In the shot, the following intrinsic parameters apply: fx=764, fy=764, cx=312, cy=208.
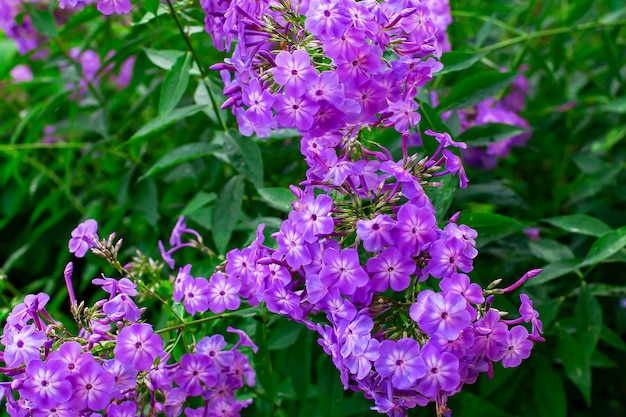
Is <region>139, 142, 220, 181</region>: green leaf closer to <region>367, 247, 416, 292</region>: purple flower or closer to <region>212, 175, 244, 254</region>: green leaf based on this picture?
<region>212, 175, 244, 254</region>: green leaf

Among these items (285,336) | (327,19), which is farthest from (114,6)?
(285,336)

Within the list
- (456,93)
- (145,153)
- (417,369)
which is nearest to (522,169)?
(456,93)

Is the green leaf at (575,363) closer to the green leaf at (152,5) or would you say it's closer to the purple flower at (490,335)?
the purple flower at (490,335)

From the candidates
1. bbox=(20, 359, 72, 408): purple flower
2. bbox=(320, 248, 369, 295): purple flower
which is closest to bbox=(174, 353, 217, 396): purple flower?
bbox=(20, 359, 72, 408): purple flower

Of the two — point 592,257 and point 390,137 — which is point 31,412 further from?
point 592,257

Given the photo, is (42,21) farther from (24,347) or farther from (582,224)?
(582,224)

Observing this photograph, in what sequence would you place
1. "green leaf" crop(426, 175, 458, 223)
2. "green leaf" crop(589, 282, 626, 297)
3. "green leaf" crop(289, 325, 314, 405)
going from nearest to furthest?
"green leaf" crop(426, 175, 458, 223) → "green leaf" crop(289, 325, 314, 405) → "green leaf" crop(589, 282, 626, 297)
